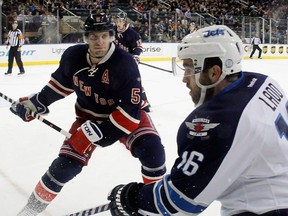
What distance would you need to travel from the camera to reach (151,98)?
6.42m

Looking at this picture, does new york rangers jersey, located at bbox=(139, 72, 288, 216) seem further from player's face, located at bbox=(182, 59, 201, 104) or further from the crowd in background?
the crowd in background

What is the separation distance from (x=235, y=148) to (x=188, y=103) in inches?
194

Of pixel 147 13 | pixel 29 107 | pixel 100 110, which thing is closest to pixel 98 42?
pixel 100 110

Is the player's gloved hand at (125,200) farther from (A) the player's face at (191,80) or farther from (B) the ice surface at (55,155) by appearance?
(B) the ice surface at (55,155)

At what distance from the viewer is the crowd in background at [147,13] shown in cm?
1053

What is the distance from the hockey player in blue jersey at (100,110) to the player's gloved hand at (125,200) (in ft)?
2.27

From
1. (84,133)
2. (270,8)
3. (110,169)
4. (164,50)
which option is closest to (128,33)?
(110,169)

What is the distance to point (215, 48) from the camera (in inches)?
48.6

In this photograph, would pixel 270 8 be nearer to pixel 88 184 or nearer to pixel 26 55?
Result: pixel 26 55

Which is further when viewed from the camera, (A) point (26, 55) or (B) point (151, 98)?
(A) point (26, 55)

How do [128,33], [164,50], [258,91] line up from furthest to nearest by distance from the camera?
[164,50], [128,33], [258,91]

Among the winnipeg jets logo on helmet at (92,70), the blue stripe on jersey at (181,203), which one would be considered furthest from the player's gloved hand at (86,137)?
the blue stripe on jersey at (181,203)

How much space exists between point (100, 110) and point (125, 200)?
95cm

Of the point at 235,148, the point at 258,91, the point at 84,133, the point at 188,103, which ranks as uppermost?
the point at 258,91
